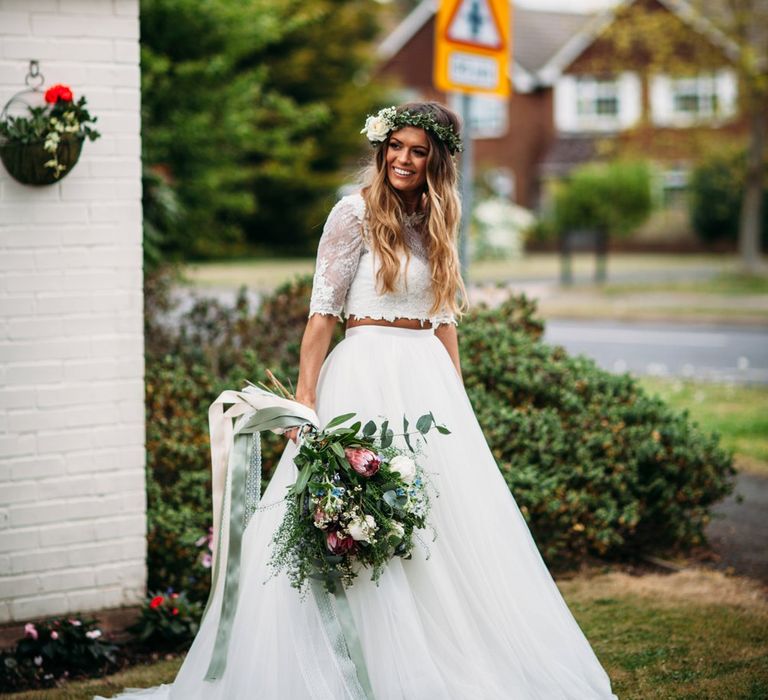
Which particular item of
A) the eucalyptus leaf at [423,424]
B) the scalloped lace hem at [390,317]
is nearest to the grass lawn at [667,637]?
the eucalyptus leaf at [423,424]

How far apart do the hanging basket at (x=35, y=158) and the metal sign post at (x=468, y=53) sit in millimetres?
2274

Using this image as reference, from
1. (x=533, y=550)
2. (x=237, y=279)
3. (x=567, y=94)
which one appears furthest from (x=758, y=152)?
(x=533, y=550)

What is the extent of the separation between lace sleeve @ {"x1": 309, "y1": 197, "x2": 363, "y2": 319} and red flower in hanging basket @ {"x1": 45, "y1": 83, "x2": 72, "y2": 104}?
133 centimetres

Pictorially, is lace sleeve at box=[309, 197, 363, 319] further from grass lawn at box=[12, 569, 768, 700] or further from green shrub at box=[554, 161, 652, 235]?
green shrub at box=[554, 161, 652, 235]

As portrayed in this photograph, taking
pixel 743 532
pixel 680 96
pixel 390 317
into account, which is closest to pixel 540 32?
pixel 680 96

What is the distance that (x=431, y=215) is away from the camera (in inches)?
144

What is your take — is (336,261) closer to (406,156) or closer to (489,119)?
(406,156)

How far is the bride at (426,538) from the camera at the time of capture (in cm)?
342

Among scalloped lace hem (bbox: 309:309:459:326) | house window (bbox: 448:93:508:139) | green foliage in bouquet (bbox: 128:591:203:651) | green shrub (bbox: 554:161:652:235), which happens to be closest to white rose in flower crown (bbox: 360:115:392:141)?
scalloped lace hem (bbox: 309:309:459:326)

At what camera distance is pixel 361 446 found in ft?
11.1

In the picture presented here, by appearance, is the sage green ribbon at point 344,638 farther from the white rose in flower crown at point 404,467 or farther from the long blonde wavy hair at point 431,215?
the long blonde wavy hair at point 431,215

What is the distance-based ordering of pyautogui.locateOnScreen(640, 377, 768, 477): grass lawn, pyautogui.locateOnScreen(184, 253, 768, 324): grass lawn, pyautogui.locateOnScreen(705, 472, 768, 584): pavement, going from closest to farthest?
pyautogui.locateOnScreen(705, 472, 768, 584): pavement < pyautogui.locateOnScreen(640, 377, 768, 477): grass lawn < pyautogui.locateOnScreen(184, 253, 768, 324): grass lawn

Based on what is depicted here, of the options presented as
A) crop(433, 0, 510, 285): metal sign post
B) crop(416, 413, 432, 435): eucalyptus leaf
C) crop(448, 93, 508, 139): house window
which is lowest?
crop(416, 413, 432, 435): eucalyptus leaf

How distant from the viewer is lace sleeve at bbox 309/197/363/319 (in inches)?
140
